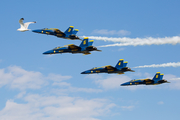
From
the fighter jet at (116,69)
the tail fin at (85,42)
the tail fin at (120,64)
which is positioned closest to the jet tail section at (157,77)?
the fighter jet at (116,69)

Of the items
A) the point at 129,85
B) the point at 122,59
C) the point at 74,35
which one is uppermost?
the point at 74,35

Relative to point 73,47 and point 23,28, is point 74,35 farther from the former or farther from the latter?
point 23,28

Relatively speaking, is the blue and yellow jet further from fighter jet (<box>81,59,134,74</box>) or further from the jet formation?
fighter jet (<box>81,59,134,74</box>)

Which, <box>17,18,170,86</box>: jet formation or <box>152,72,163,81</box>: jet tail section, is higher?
<box>17,18,170,86</box>: jet formation

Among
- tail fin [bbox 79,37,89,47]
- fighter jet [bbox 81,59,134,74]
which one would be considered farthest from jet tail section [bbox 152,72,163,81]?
tail fin [bbox 79,37,89,47]

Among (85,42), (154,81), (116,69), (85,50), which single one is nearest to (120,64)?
(116,69)

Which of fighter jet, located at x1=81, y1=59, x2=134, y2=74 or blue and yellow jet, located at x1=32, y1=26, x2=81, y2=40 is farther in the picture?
fighter jet, located at x1=81, y1=59, x2=134, y2=74

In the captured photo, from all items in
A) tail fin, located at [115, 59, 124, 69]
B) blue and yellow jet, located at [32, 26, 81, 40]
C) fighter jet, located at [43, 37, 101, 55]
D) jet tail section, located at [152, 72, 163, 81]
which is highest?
blue and yellow jet, located at [32, 26, 81, 40]

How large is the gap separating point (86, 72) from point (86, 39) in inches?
643

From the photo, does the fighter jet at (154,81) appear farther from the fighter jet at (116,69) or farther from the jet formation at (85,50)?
the fighter jet at (116,69)

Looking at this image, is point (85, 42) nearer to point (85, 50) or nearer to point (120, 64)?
point (85, 50)

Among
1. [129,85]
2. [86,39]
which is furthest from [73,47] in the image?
[129,85]

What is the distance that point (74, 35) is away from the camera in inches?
4811

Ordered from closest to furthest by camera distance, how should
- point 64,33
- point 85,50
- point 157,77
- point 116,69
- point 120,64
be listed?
point 85,50 < point 64,33 < point 116,69 < point 120,64 < point 157,77
